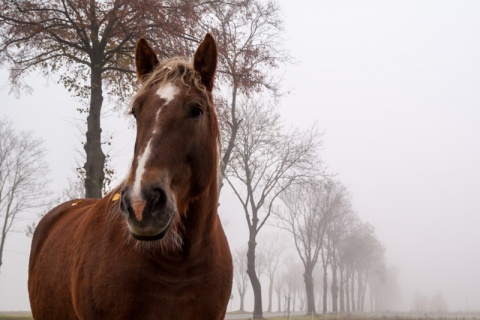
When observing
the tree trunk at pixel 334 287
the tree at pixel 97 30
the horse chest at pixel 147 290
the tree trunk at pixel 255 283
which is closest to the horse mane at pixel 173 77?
the horse chest at pixel 147 290

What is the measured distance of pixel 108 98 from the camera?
47.4 feet

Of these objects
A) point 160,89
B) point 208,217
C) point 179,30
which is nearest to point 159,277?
point 208,217

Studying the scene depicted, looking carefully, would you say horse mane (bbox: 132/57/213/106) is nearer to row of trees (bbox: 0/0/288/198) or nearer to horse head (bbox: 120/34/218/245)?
horse head (bbox: 120/34/218/245)

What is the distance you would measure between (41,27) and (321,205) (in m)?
36.7

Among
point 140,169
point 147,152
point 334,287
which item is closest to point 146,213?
point 140,169

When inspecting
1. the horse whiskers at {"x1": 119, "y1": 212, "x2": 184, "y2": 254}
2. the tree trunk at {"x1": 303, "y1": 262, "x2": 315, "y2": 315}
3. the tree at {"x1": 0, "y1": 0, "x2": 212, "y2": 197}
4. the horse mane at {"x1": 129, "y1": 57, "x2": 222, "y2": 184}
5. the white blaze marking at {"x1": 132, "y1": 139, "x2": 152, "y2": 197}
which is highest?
the tree at {"x1": 0, "y1": 0, "x2": 212, "y2": 197}

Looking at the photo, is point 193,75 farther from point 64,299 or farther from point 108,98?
point 108,98

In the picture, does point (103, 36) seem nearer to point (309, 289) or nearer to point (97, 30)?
point (97, 30)

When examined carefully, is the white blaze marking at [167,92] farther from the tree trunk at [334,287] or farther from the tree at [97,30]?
the tree trunk at [334,287]

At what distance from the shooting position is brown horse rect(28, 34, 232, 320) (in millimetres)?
2605

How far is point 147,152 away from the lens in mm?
2713

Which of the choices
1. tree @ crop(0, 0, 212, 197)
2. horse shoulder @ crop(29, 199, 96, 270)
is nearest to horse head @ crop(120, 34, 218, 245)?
horse shoulder @ crop(29, 199, 96, 270)

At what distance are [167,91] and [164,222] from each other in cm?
103

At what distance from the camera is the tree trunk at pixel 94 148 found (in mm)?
11445
